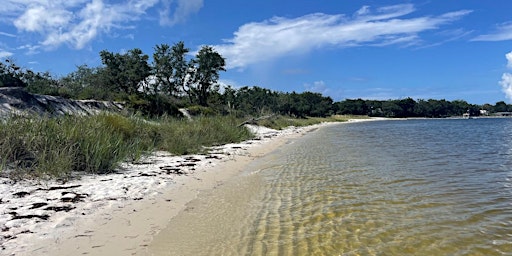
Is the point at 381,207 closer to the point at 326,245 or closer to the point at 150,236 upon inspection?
the point at 326,245

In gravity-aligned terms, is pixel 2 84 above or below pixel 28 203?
above

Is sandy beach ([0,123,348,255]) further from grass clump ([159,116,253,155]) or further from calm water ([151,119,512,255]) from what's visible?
grass clump ([159,116,253,155])

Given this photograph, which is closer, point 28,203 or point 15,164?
point 28,203

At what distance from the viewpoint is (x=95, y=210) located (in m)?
5.35

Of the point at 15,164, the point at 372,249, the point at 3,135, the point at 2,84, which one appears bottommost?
the point at 372,249

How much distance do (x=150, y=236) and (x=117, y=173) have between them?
440 cm

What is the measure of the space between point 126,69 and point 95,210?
37.9 meters

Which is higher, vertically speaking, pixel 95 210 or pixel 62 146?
pixel 62 146

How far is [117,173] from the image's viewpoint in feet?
27.4

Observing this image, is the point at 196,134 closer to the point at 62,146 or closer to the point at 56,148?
the point at 62,146

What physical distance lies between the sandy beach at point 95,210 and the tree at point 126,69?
108ft

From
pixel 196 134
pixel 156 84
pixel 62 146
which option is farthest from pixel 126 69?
pixel 62 146

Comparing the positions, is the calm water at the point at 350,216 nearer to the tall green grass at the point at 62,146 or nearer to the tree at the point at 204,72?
the tall green grass at the point at 62,146

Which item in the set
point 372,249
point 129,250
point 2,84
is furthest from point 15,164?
point 2,84
